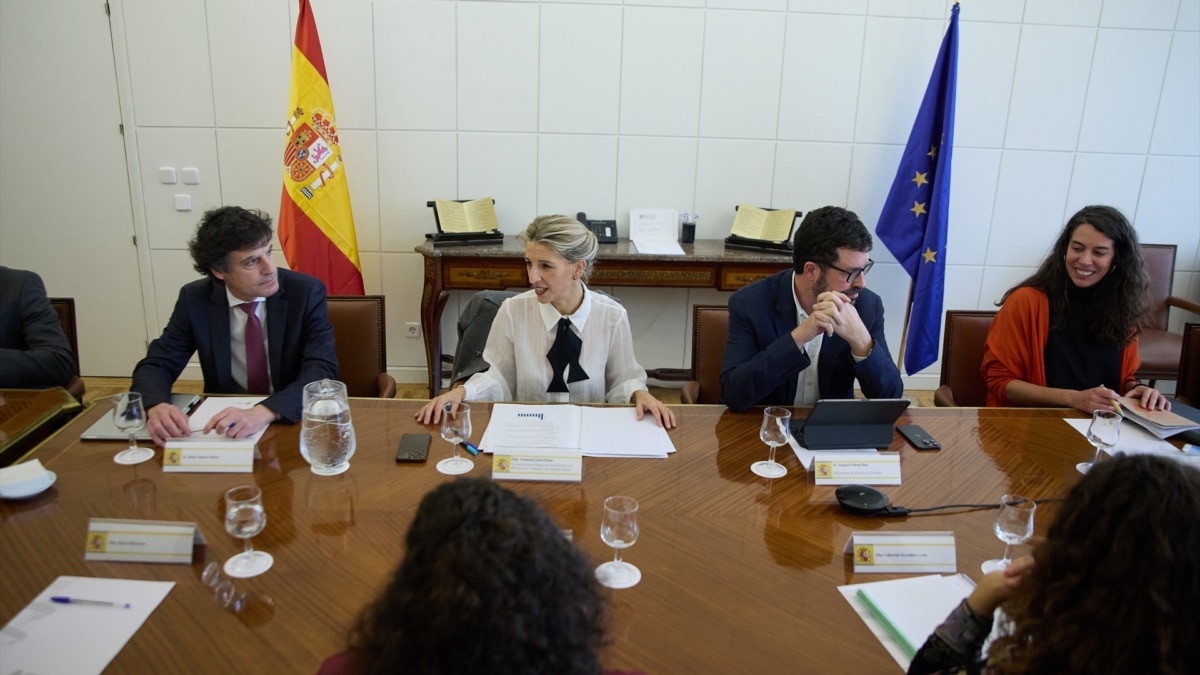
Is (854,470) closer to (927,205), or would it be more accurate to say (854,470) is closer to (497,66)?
(927,205)

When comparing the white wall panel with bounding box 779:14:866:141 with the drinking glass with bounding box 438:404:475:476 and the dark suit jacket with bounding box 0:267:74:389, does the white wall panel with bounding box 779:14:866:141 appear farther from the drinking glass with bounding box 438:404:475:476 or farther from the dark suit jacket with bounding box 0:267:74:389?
the dark suit jacket with bounding box 0:267:74:389

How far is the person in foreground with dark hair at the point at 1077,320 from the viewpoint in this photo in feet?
7.16

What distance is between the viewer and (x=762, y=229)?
379 cm

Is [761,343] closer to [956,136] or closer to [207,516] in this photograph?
[207,516]

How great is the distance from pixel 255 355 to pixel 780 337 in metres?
1.50

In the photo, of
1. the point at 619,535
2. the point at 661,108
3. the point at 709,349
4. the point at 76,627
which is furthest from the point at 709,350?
the point at 661,108

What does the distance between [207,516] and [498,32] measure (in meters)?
2.98

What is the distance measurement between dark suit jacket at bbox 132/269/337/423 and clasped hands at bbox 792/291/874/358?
1.31m

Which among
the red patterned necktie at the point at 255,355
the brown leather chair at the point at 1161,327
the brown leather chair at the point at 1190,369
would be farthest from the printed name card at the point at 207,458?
the brown leather chair at the point at 1161,327

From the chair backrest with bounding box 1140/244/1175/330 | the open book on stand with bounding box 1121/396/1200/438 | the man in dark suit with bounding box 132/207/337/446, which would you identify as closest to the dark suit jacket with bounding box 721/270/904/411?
the open book on stand with bounding box 1121/396/1200/438

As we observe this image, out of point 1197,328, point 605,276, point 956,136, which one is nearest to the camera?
point 1197,328

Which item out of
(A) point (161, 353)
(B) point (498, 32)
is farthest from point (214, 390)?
(B) point (498, 32)

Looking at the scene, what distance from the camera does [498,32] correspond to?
3.68 metres

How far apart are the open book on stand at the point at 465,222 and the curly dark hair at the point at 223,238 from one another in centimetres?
160
